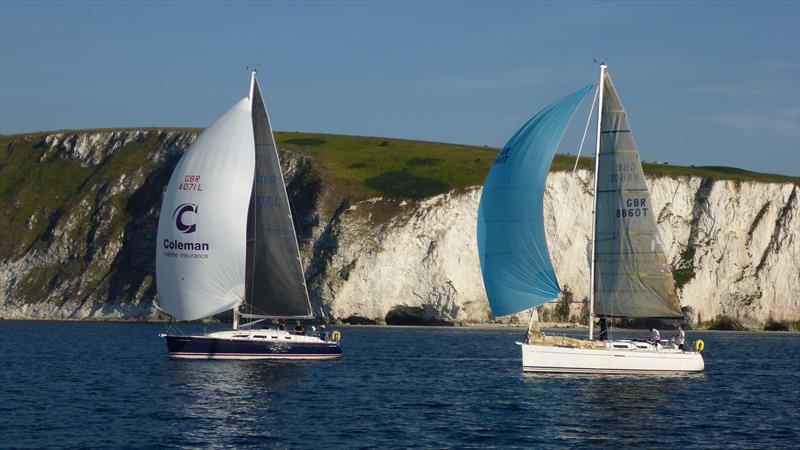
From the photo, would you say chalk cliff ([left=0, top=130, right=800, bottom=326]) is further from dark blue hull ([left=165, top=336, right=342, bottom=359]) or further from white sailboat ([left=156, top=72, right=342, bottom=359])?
white sailboat ([left=156, top=72, right=342, bottom=359])

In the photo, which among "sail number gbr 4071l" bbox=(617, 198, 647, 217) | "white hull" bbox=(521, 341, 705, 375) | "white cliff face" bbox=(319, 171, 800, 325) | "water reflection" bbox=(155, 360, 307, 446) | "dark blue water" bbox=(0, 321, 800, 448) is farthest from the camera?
"white cliff face" bbox=(319, 171, 800, 325)

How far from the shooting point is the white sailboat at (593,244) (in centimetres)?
4628

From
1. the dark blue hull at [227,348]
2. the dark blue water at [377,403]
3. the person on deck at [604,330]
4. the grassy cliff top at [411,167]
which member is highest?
the grassy cliff top at [411,167]

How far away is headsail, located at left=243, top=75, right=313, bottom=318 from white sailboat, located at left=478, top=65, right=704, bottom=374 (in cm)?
1079

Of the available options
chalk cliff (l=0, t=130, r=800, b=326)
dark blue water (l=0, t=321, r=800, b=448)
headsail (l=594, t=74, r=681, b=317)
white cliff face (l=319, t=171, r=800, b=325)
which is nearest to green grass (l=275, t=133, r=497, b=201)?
chalk cliff (l=0, t=130, r=800, b=326)

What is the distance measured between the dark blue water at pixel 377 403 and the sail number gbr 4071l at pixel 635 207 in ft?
23.3

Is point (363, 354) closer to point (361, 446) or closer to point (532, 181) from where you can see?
point (532, 181)

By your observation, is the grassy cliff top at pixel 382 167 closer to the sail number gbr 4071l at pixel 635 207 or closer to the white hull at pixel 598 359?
the sail number gbr 4071l at pixel 635 207

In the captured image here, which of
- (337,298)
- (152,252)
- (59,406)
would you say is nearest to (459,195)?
(337,298)

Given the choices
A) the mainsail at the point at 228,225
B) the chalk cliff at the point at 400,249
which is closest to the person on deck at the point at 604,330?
the mainsail at the point at 228,225

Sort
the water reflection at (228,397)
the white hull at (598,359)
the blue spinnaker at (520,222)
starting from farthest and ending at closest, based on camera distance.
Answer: the white hull at (598,359)
the blue spinnaker at (520,222)
the water reflection at (228,397)

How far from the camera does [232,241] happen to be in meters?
51.5

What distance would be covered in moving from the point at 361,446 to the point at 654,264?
70.2 feet

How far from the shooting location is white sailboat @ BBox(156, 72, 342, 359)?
51312 mm
